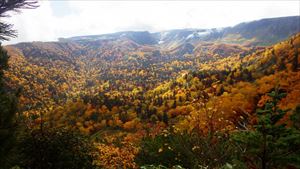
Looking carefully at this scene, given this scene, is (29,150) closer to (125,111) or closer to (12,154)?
(12,154)

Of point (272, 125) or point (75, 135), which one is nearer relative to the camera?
point (272, 125)

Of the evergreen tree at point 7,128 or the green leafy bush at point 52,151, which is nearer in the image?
the evergreen tree at point 7,128

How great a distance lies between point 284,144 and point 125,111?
158 m

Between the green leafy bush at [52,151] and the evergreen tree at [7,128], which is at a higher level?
the evergreen tree at [7,128]

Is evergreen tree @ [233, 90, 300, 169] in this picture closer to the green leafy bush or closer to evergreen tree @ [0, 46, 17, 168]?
evergreen tree @ [0, 46, 17, 168]

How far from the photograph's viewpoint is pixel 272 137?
28.5 ft

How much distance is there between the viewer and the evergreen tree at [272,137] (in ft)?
28.3

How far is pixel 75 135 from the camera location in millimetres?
21953

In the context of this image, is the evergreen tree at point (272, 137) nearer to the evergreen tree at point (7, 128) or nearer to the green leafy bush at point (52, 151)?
the evergreen tree at point (7, 128)

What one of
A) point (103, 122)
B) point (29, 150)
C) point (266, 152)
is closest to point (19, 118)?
point (266, 152)

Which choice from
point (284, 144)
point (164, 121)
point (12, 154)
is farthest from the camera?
point (164, 121)

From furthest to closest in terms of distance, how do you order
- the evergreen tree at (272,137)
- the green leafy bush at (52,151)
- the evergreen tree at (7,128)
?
1. the green leafy bush at (52,151)
2. the evergreen tree at (272,137)
3. the evergreen tree at (7,128)

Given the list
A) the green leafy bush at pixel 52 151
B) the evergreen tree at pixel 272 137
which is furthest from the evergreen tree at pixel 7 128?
the green leafy bush at pixel 52 151

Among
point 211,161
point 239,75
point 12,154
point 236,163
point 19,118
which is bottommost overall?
point 239,75
